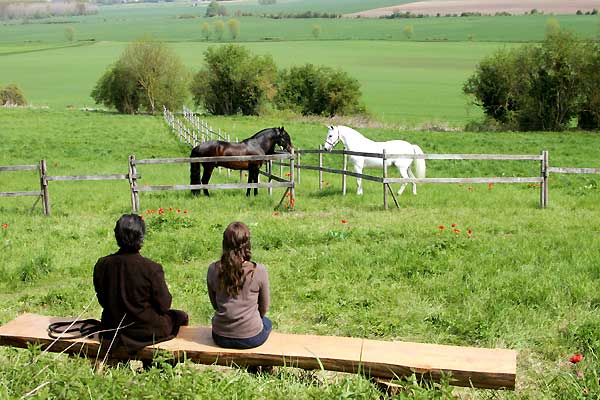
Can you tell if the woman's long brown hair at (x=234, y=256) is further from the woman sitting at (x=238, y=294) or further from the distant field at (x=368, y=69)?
the distant field at (x=368, y=69)

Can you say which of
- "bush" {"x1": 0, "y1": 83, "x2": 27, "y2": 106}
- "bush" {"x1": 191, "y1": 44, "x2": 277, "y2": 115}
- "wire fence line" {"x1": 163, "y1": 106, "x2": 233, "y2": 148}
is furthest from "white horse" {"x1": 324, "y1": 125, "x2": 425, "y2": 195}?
"bush" {"x1": 0, "y1": 83, "x2": 27, "y2": 106}

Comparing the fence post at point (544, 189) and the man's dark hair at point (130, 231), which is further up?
the man's dark hair at point (130, 231)

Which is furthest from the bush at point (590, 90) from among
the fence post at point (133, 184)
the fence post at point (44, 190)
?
the fence post at point (44, 190)

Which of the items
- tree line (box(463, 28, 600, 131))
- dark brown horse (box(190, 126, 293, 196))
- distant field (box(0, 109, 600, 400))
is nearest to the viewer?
distant field (box(0, 109, 600, 400))

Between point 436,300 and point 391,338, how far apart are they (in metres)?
1.27

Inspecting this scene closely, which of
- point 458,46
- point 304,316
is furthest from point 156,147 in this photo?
point 458,46

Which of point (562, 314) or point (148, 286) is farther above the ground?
point (148, 286)

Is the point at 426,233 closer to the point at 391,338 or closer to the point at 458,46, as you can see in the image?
the point at 391,338

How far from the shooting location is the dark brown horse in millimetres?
17891

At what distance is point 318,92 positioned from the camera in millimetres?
63906

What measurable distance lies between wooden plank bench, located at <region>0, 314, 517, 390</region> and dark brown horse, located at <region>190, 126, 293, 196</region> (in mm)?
11640

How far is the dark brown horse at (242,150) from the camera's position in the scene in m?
17.9

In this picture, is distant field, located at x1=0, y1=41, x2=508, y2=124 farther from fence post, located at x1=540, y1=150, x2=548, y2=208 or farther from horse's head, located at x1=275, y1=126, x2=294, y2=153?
fence post, located at x1=540, y1=150, x2=548, y2=208

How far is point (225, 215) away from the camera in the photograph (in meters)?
14.0
